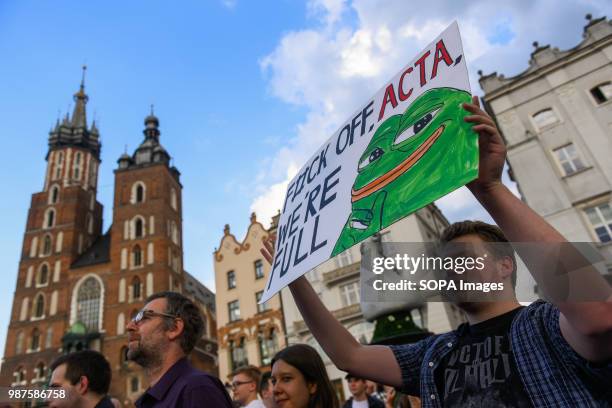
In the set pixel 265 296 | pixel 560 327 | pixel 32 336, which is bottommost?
pixel 560 327

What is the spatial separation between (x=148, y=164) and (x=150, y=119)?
11.2m

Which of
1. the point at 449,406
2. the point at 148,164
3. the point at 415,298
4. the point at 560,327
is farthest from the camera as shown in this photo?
the point at 148,164

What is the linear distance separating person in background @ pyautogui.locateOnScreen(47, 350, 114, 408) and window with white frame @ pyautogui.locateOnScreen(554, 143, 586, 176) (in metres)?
19.2

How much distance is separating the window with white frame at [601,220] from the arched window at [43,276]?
5089 cm

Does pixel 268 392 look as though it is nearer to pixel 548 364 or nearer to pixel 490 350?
pixel 490 350

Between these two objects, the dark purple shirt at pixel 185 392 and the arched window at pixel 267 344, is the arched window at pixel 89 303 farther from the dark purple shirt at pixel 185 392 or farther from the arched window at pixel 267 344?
the dark purple shirt at pixel 185 392

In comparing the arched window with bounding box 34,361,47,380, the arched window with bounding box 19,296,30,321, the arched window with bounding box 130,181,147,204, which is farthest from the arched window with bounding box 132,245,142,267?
the arched window with bounding box 34,361,47,380

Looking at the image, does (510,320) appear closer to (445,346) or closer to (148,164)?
(445,346)

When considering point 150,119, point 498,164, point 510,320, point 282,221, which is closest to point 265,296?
point 282,221

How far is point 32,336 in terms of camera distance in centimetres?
4450

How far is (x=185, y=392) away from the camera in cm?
268

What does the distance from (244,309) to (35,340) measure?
28.1 metres

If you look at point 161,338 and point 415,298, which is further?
point 161,338

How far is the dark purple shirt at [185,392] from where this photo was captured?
263 centimetres
